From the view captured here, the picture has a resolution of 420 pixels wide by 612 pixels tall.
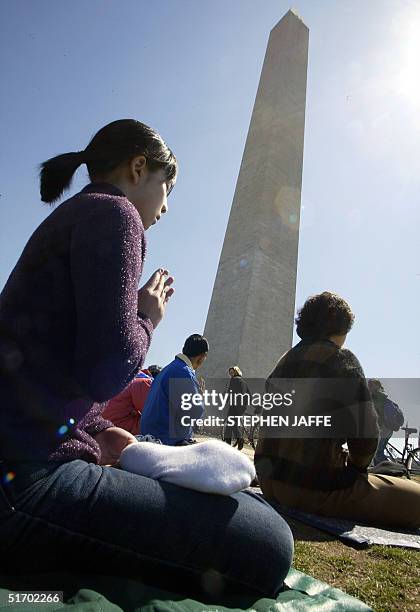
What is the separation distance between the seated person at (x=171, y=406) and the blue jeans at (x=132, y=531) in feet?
8.15

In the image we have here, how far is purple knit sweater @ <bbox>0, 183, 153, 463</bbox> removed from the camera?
1.05 metres

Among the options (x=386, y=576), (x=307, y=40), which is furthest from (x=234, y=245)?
(x=386, y=576)

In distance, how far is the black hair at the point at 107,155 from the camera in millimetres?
1532

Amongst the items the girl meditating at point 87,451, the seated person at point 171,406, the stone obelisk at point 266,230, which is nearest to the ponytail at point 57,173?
the girl meditating at point 87,451

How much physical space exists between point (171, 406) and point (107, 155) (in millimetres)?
2436

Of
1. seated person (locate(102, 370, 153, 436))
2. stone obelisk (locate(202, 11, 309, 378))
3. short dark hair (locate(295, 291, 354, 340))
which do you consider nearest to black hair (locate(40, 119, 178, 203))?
short dark hair (locate(295, 291, 354, 340))

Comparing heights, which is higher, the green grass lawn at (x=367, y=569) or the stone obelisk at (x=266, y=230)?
the stone obelisk at (x=266, y=230)

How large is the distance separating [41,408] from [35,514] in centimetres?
23

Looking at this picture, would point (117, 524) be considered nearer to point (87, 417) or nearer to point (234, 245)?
point (87, 417)

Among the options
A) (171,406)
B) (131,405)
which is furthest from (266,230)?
(171,406)

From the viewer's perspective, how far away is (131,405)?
3.95 metres

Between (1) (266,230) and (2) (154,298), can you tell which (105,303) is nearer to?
(2) (154,298)

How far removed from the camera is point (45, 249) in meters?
1.16

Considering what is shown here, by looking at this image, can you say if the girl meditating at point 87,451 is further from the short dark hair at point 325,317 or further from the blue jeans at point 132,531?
the short dark hair at point 325,317
